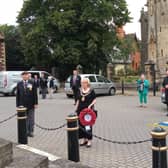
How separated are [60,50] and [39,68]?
9489 millimetres

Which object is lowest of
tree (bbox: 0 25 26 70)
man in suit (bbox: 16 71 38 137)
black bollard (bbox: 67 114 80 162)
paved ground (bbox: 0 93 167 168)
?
paved ground (bbox: 0 93 167 168)

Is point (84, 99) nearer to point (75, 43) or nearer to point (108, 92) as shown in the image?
point (108, 92)

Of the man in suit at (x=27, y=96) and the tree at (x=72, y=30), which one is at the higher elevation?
the tree at (x=72, y=30)

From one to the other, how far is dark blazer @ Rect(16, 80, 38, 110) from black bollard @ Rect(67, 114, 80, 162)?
295 centimetres

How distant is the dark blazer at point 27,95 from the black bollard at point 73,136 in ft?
9.67

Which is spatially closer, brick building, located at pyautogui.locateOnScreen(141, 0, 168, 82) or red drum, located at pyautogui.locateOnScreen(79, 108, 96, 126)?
red drum, located at pyautogui.locateOnScreen(79, 108, 96, 126)

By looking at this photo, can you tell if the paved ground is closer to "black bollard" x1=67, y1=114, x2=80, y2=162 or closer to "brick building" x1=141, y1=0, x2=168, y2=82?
"black bollard" x1=67, y1=114, x2=80, y2=162

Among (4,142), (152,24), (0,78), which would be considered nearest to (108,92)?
(0,78)

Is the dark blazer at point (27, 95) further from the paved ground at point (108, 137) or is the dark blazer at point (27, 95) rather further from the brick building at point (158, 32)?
the brick building at point (158, 32)

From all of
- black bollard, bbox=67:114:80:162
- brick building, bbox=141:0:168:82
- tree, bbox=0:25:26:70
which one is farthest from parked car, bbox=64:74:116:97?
tree, bbox=0:25:26:70

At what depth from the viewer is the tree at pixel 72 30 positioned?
36.6m

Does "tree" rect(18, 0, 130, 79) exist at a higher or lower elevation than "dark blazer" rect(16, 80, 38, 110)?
higher

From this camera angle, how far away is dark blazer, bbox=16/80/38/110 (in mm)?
8977

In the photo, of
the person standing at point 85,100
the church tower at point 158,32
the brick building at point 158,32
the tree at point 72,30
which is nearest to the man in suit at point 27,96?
the person standing at point 85,100
